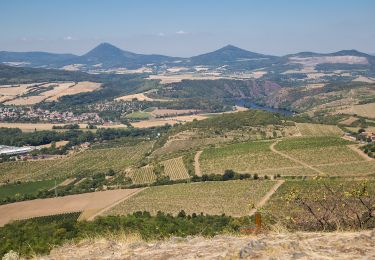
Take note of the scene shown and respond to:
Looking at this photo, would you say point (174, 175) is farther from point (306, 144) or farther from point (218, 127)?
point (218, 127)

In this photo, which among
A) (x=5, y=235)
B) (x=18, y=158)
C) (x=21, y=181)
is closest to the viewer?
(x=5, y=235)

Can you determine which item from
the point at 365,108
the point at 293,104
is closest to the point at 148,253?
the point at 365,108

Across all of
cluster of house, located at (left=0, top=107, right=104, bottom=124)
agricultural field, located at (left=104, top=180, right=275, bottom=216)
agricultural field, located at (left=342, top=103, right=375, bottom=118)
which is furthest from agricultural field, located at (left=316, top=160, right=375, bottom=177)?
cluster of house, located at (left=0, top=107, right=104, bottom=124)

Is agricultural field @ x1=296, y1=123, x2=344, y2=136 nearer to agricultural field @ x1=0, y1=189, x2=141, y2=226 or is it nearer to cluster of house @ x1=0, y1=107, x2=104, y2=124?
agricultural field @ x1=0, y1=189, x2=141, y2=226

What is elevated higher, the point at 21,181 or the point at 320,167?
the point at 320,167

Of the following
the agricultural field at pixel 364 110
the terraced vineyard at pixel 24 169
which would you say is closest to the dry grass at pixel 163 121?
the agricultural field at pixel 364 110

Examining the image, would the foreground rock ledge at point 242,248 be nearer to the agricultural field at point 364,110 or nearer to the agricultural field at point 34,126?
the agricultural field at point 364,110
